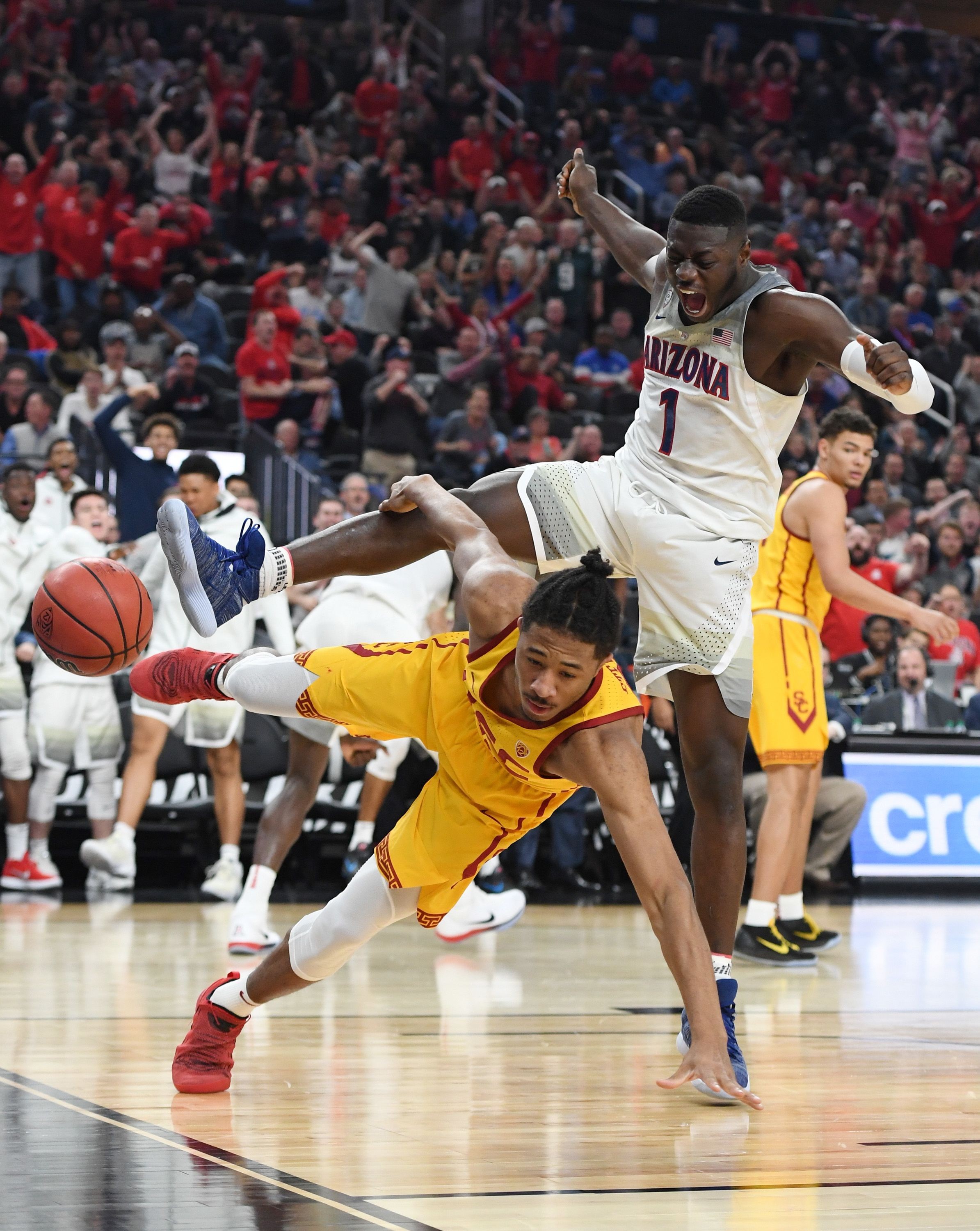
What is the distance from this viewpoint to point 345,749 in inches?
291

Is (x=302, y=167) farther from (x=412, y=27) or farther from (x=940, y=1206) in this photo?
(x=940, y=1206)

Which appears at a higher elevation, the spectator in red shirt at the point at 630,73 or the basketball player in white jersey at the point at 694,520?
the basketball player in white jersey at the point at 694,520

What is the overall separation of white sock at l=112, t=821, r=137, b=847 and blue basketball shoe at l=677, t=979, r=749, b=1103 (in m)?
4.73

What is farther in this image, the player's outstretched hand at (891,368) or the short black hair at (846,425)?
the short black hair at (846,425)

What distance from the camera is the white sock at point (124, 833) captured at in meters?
8.54

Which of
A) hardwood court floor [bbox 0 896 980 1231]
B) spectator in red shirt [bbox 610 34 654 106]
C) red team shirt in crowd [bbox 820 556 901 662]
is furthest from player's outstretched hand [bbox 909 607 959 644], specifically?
spectator in red shirt [bbox 610 34 654 106]

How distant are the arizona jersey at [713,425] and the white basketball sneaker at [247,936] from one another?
105 inches

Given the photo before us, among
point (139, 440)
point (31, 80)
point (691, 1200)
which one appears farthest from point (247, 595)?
point (31, 80)

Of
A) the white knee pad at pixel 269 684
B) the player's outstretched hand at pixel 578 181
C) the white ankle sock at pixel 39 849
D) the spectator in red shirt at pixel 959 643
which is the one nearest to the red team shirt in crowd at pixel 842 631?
the spectator in red shirt at pixel 959 643

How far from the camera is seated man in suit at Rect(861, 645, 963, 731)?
411 inches

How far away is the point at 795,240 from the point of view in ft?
57.0

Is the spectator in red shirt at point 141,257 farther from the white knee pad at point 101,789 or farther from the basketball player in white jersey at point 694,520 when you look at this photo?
the basketball player in white jersey at point 694,520

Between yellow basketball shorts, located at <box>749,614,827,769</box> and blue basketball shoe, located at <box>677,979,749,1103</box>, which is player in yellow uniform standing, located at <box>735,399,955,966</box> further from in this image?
blue basketball shoe, located at <box>677,979,749,1103</box>

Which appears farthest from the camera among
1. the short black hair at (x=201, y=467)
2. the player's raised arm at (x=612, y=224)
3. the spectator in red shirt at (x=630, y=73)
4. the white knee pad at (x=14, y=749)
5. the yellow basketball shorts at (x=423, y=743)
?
the spectator in red shirt at (x=630, y=73)
